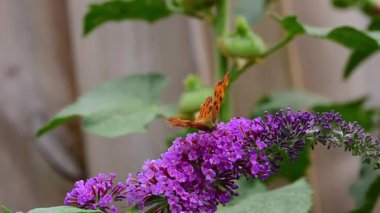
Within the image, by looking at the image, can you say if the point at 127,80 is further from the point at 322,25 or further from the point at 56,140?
the point at 322,25

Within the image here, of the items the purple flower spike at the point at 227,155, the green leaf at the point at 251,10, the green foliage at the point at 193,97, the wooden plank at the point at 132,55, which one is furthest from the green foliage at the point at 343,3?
the purple flower spike at the point at 227,155

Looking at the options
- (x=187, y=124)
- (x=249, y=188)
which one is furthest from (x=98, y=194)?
(x=249, y=188)

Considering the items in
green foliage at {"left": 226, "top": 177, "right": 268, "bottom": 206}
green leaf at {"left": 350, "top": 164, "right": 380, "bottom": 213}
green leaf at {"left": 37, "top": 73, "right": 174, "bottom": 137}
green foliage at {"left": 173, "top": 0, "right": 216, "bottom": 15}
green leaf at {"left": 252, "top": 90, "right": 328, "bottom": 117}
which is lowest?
green leaf at {"left": 350, "top": 164, "right": 380, "bottom": 213}

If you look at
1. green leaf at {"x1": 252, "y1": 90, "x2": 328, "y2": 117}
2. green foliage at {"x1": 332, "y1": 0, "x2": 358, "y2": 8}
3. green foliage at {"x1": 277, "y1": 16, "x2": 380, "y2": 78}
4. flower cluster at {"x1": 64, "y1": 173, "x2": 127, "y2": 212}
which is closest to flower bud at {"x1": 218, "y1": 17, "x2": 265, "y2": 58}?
green foliage at {"x1": 277, "y1": 16, "x2": 380, "y2": 78}

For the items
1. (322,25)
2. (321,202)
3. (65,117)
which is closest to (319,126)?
(65,117)

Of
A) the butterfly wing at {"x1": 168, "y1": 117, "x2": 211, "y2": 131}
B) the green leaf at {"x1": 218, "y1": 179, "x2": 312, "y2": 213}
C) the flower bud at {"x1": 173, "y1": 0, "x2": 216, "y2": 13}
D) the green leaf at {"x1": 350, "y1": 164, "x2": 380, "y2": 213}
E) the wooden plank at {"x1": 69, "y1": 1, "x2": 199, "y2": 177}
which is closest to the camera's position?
the butterfly wing at {"x1": 168, "y1": 117, "x2": 211, "y2": 131}

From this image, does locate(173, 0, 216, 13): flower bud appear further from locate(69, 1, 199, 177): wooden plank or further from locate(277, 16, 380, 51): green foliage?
locate(69, 1, 199, 177): wooden plank

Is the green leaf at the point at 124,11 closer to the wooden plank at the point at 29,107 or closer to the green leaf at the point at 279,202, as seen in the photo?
the wooden plank at the point at 29,107
